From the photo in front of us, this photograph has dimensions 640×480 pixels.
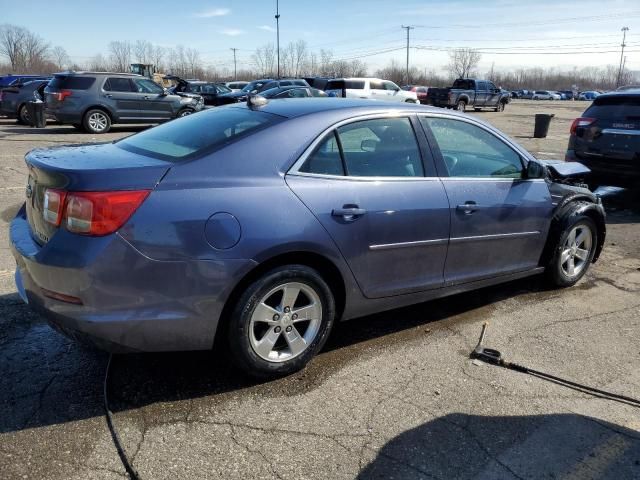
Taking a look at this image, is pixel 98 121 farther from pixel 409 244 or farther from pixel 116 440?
pixel 116 440

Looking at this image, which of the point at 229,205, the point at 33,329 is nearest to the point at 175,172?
the point at 229,205

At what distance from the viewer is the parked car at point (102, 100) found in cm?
1587

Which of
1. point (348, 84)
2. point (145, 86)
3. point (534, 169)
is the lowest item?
point (534, 169)

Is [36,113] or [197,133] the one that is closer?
[197,133]

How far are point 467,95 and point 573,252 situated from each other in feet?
104

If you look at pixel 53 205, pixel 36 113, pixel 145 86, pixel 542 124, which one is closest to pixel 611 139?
pixel 53 205

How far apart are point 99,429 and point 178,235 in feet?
3.37

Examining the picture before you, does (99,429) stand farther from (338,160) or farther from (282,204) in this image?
(338,160)

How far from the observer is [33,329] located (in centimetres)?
373

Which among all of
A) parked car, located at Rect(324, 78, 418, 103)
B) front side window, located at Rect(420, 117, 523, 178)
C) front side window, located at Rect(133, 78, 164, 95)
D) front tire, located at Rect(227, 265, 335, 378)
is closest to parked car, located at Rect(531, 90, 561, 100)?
parked car, located at Rect(324, 78, 418, 103)

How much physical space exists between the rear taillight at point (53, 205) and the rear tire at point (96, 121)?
576 inches

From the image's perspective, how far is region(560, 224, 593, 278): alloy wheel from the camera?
4734 mm

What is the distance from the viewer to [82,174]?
2711mm

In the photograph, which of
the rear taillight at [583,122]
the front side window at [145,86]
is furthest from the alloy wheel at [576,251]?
the front side window at [145,86]
